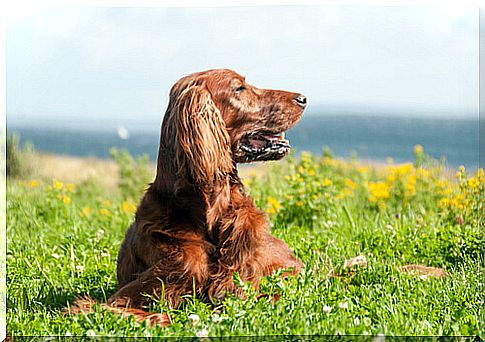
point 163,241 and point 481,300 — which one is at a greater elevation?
point 163,241

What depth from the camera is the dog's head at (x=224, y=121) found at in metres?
3.45

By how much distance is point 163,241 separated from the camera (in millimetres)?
3518

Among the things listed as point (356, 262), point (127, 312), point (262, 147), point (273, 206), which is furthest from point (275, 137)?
point (273, 206)

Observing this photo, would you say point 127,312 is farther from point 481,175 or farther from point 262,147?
point 481,175

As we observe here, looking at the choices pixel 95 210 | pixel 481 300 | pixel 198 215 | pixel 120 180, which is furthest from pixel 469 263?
pixel 120 180

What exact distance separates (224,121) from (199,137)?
0.78 feet

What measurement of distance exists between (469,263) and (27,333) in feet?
8.36

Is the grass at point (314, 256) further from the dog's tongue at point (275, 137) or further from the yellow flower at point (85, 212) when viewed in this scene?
Answer: the dog's tongue at point (275, 137)

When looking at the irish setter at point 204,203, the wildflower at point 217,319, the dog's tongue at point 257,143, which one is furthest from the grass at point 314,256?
the dog's tongue at point 257,143

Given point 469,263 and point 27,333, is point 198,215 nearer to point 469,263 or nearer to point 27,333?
point 27,333

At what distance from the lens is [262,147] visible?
370 centimetres

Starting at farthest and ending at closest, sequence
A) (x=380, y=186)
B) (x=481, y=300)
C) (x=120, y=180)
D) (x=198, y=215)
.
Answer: (x=120, y=180) < (x=380, y=186) < (x=198, y=215) < (x=481, y=300)

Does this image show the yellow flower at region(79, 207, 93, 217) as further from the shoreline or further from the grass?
the shoreline

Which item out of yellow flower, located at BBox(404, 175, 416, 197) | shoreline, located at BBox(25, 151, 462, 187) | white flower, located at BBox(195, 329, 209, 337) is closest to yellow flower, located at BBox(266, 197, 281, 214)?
shoreline, located at BBox(25, 151, 462, 187)
